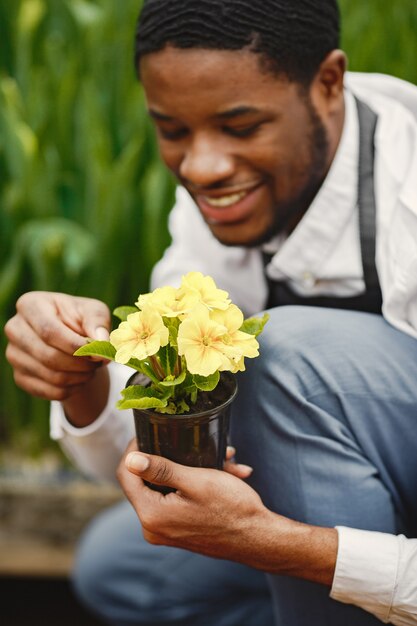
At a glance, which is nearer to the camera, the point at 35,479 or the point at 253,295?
the point at 253,295

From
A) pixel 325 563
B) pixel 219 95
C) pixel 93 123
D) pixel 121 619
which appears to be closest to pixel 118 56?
pixel 93 123

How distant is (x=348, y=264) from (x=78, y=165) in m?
0.79

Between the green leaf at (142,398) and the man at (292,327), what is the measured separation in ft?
0.21

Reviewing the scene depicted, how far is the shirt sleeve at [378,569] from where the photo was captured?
35.9 inches

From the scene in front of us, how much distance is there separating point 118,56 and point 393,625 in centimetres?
143

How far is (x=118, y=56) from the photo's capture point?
6.42ft

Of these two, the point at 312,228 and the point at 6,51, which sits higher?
the point at 6,51

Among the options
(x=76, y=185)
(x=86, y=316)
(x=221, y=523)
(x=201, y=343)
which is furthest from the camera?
(x=76, y=185)

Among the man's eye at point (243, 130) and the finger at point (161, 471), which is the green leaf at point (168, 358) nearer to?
the finger at point (161, 471)

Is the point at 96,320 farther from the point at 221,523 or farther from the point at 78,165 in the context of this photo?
the point at 78,165

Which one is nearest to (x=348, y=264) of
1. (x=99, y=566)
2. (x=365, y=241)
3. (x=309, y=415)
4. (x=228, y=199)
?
(x=365, y=241)

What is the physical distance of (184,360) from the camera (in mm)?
820

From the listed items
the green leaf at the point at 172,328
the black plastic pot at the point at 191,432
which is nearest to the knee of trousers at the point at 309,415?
the black plastic pot at the point at 191,432

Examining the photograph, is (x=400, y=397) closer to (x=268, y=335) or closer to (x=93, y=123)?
(x=268, y=335)
